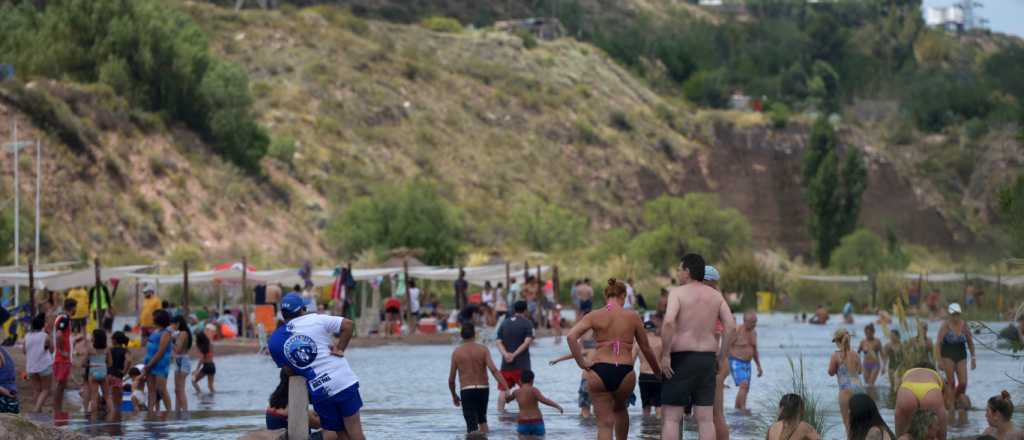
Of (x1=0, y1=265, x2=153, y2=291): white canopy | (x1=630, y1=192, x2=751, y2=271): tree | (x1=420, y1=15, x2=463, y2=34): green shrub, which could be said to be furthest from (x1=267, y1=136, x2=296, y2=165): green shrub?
(x1=420, y1=15, x2=463, y2=34): green shrub

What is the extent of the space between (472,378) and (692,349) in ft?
14.4

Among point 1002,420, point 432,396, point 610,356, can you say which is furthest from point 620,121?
point 610,356

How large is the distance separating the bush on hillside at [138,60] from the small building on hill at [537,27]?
44159 millimetres

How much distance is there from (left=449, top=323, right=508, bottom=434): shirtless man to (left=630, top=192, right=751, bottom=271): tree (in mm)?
53817

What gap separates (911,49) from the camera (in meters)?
147

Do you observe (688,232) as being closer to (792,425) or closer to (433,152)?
(433,152)

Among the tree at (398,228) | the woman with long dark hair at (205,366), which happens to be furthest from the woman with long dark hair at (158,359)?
the tree at (398,228)

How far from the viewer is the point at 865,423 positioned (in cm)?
1130

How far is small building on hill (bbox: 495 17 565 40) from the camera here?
112 meters

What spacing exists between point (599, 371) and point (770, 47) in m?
128

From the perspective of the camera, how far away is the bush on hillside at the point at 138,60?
6444cm

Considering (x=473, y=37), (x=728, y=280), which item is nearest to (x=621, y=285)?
(x=728, y=280)

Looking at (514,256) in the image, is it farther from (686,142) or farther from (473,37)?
(473,37)

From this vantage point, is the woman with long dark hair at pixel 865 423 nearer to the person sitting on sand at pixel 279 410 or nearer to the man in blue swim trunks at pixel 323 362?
the man in blue swim trunks at pixel 323 362
